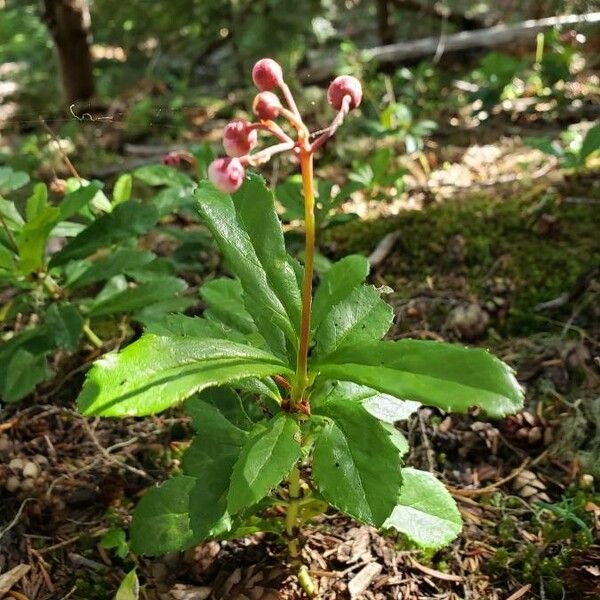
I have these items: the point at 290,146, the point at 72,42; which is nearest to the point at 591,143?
the point at 290,146

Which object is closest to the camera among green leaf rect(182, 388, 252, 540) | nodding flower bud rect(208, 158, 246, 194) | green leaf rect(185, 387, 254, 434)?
nodding flower bud rect(208, 158, 246, 194)

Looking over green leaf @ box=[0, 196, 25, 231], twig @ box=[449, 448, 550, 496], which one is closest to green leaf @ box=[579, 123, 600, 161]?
twig @ box=[449, 448, 550, 496]

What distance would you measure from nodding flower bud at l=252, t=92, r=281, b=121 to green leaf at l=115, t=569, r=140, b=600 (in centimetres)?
116

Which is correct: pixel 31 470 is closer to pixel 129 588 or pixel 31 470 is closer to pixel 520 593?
pixel 129 588

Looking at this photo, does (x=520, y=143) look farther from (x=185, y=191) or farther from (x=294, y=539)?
(x=294, y=539)

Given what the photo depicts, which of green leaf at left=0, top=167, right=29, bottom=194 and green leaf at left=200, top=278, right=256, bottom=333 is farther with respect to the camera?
green leaf at left=0, top=167, right=29, bottom=194

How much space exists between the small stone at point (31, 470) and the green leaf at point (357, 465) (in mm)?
1044

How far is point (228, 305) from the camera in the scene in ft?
5.69

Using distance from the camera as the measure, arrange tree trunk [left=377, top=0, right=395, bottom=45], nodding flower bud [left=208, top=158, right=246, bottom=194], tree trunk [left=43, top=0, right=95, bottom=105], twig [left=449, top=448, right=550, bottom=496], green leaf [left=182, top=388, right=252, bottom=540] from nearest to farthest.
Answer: nodding flower bud [left=208, top=158, right=246, bottom=194], green leaf [left=182, top=388, right=252, bottom=540], twig [left=449, top=448, right=550, bottom=496], tree trunk [left=43, top=0, right=95, bottom=105], tree trunk [left=377, top=0, right=395, bottom=45]

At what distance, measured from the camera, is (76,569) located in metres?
1.66

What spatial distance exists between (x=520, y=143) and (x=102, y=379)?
3480 mm

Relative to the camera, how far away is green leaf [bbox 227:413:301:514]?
3.84 feet

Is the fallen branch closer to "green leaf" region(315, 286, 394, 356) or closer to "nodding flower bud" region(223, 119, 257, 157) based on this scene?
"green leaf" region(315, 286, 394, 356)

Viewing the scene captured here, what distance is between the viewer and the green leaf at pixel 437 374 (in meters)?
1.06
